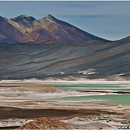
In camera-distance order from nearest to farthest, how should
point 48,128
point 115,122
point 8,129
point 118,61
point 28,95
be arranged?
point 48,128 < point 8,129 < point 115,122 < point 28,95 < point 118,61

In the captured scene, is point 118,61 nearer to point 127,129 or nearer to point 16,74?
point 16,74

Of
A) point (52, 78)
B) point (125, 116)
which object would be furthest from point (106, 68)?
point (125, 116)

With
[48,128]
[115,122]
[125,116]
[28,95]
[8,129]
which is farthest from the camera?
[28,95]

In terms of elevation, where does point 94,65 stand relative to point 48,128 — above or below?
above

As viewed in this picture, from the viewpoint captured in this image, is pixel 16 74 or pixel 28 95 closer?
pixel 28 95

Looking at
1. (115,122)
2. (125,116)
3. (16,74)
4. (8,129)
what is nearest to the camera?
(8,129)

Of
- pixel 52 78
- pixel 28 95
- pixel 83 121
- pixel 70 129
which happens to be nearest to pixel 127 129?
pixel 70 129

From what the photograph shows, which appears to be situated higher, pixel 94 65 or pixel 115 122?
pixel 94 65

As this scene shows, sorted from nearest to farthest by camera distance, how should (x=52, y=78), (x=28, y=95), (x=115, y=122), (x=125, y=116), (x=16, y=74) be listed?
(x=115, y=122)
(x=125, y=116)
(x=28, y=95)
(x=52, y=78)
(x=16, y=74)

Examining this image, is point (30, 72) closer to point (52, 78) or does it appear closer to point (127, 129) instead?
point (52, 78)
